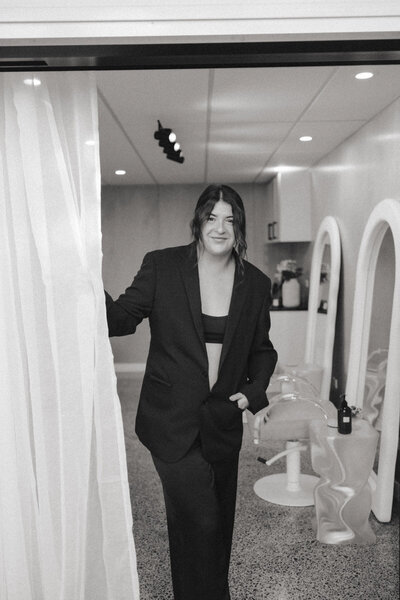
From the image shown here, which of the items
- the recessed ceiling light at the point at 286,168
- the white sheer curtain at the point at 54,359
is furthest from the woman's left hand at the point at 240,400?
the recessed ceiling light at the point at 286,168

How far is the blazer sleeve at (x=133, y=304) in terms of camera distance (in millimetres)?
1705

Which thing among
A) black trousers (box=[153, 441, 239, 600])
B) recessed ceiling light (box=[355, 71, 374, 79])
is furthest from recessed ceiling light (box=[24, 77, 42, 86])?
recessed ceiling light (box=[355, 71, 374, 79])

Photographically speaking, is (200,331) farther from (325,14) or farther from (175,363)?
(325,14)

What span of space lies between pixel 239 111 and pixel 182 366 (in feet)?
8.08

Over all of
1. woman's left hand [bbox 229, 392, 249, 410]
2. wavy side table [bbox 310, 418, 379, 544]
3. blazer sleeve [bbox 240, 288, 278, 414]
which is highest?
blazer sleeve [bbox 240, 288, 278, 414]

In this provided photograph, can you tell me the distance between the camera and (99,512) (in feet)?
5.16

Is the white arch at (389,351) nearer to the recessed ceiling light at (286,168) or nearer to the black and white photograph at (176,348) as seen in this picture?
the black and white photograph at (176,348)

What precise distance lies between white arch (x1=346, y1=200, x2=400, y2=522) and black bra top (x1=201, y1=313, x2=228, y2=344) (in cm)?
140

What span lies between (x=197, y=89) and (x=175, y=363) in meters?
2.03

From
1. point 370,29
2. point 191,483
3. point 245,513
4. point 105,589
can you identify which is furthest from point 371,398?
point 370,29

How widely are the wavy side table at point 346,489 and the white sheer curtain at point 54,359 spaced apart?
1.49 metres

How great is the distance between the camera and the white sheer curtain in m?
1.49

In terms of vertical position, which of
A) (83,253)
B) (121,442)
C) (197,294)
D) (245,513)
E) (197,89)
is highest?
(197,89)

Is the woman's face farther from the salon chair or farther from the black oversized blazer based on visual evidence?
the salon chair
